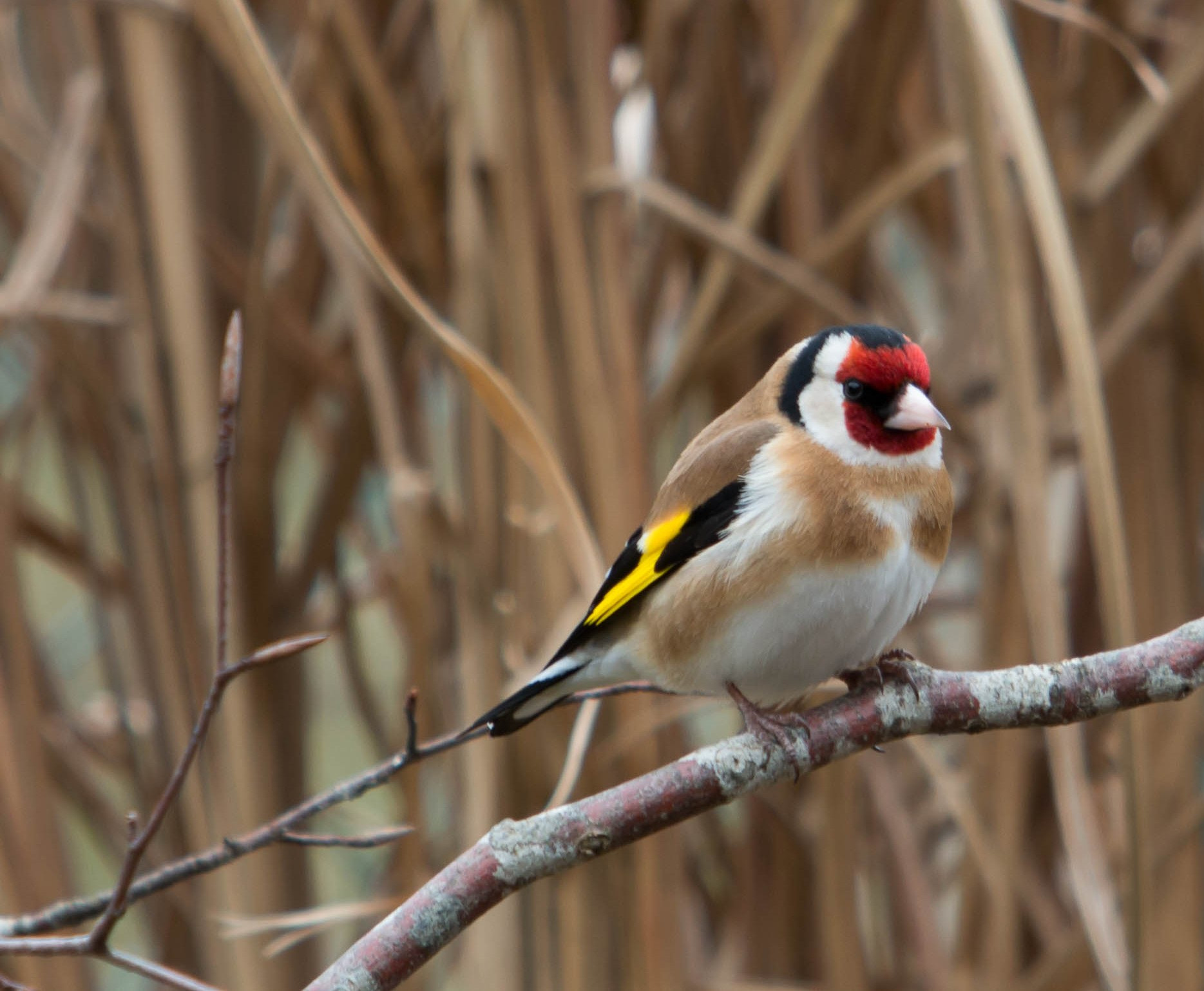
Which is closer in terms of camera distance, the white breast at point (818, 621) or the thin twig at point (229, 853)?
the thin twig at point (229, 853)

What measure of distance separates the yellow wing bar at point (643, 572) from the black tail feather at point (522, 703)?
7 centimetres

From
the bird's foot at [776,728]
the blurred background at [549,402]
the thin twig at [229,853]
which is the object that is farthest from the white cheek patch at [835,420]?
the thin twig at [229,853]

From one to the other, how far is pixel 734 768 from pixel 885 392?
0.50m

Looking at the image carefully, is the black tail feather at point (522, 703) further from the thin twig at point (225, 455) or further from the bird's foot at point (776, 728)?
the thin twig at point (225, 455)

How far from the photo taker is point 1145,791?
0.96 metres

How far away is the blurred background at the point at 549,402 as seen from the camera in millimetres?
1409

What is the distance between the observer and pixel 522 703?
1232mm

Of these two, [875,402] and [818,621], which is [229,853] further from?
[875,402]

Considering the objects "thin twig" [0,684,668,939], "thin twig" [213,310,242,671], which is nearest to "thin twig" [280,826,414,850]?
"thin twig" [0,684,668,939]

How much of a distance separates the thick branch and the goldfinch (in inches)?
6.4

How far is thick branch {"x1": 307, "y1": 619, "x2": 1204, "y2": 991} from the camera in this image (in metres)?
0.76

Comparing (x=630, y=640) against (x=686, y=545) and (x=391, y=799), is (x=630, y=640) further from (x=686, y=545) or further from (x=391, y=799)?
(x=391, y=799)

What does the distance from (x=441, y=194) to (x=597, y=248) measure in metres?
0.29

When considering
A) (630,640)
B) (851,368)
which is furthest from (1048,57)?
(630,640)
